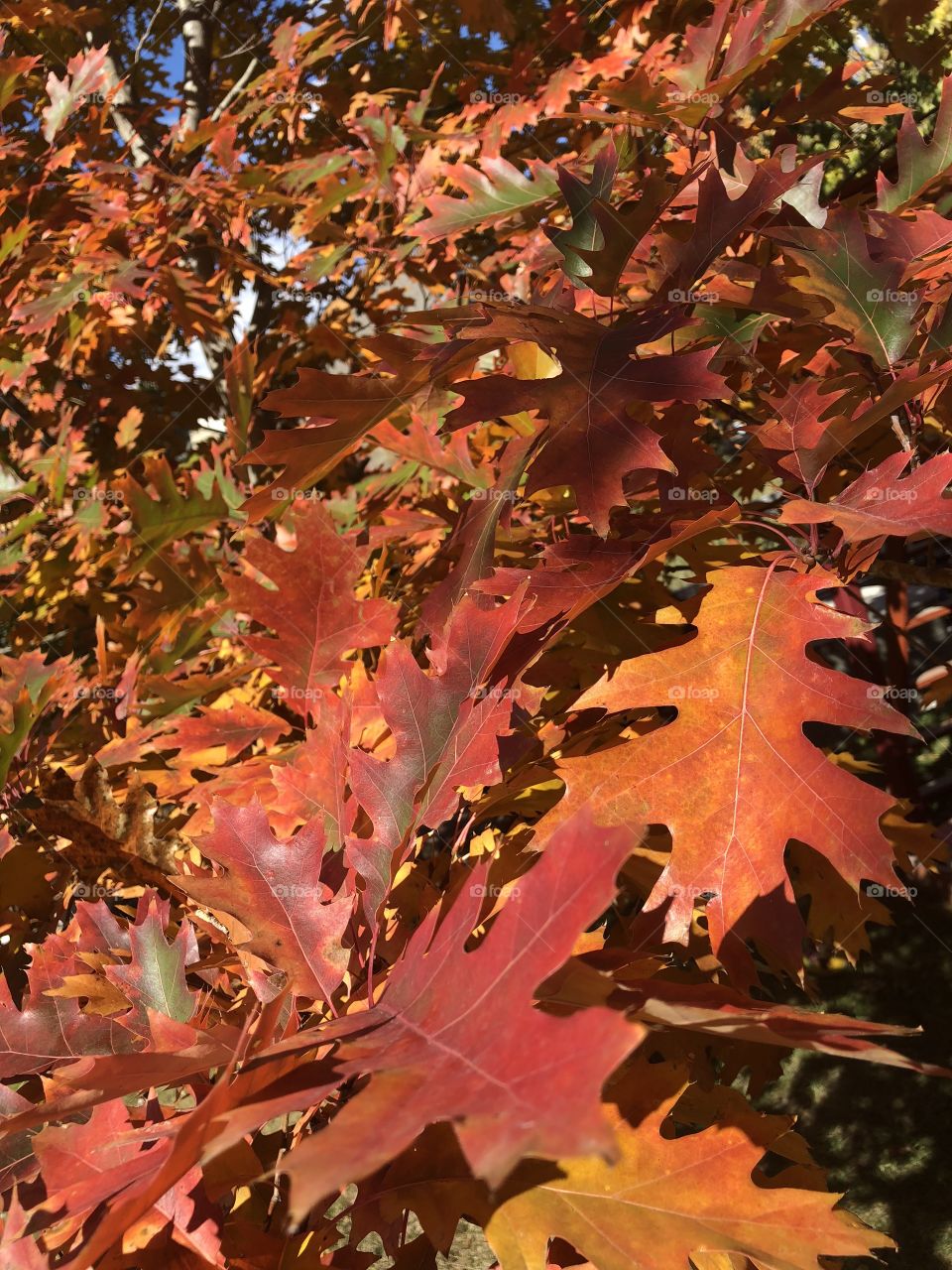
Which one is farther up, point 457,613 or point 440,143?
point 440,143

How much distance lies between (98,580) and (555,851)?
273 cm

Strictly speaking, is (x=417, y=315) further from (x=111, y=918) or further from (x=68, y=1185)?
(x=68, y=1185)

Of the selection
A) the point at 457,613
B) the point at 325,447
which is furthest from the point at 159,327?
the point at 457,613

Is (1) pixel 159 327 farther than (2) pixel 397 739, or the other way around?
(1) pixel 159 327

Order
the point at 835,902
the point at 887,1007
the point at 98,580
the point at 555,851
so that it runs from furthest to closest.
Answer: the point at 887,1007, the point at 98,580, the point at 835,902, the point at 555,851

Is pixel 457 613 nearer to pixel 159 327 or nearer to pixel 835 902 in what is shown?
pixel 835 902

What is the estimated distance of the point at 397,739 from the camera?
974mm

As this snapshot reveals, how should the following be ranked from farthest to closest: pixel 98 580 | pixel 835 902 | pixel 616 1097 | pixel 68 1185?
pixel 98 580 → pixel 835 902 → pixel 616 1097 → pixel 68 1185

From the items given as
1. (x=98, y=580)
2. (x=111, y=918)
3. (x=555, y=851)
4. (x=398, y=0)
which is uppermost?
(x=398, y=0)

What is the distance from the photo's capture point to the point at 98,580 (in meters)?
3.02

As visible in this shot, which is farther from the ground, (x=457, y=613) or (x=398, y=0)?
(x=398, y=0)

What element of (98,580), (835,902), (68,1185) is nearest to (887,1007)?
(835,902)

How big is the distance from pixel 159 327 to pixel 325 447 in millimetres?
3248

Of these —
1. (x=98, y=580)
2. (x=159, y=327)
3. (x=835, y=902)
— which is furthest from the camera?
(x=159, y=327)
